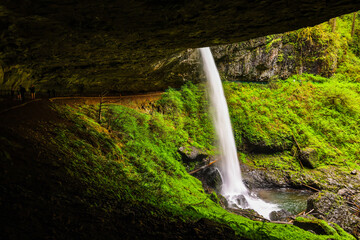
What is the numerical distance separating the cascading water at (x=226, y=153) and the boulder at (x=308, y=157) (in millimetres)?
4833

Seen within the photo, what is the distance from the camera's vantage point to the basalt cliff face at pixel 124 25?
320cm

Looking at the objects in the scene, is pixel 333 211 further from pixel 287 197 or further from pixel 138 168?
pixel 138 168

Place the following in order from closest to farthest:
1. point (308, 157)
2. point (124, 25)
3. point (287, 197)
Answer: point (124, 25)
point (287, 197)
point (308, 157)

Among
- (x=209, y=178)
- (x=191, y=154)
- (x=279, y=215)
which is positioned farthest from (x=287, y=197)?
(x=191, y=154)

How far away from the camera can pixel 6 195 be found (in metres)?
2.58

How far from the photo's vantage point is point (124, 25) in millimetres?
3811

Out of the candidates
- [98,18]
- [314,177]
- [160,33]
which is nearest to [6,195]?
[98,18]

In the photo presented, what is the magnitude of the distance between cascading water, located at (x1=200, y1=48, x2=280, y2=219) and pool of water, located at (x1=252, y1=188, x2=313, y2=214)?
0.58 meters

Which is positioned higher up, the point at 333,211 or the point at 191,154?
the point at 191,154

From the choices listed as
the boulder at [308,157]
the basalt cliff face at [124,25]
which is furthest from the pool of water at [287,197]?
the basalt cliff face at [124,25]

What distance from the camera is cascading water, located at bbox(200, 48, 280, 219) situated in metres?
10.3

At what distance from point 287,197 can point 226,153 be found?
454 centimetres

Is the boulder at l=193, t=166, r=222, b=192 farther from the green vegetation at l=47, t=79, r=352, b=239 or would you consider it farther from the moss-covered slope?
the moss-covered slope

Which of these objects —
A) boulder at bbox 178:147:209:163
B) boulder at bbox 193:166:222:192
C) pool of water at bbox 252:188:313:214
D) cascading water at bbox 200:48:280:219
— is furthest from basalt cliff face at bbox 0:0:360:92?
pool of water at bbox 252:188:313:214
